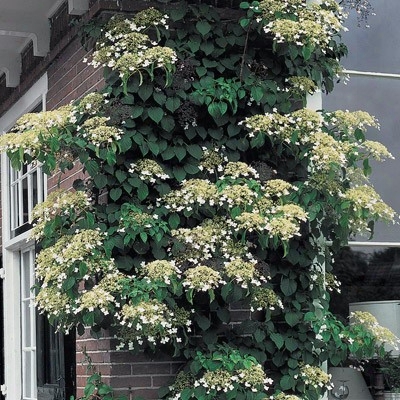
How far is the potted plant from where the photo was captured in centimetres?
562

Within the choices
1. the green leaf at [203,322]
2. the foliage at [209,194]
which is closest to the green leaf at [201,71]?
the foliage at [209,194]

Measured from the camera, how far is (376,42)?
6.06 meters

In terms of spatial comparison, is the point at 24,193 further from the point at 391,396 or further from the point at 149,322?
the point at 391,396

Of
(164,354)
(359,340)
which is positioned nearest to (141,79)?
(164,354)

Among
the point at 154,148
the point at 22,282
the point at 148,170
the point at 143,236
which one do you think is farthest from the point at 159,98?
the point at 22,282

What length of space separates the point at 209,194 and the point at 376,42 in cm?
162

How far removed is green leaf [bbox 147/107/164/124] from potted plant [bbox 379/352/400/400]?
73.1 inches

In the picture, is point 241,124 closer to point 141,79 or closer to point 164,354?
point 141,79

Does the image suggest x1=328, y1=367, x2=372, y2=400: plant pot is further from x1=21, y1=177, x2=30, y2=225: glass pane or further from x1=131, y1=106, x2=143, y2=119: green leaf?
x1=21, y1=177, x2=30, y2=225: glass pane

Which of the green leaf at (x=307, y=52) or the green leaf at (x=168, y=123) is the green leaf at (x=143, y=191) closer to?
the green leaf at (x=168, y=123)

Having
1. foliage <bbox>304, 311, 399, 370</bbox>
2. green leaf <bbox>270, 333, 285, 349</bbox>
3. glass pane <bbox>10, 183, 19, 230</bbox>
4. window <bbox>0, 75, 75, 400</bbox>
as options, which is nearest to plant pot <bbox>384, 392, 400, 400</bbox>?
foliage <bbox>304, 311, 399, 370</bbox>

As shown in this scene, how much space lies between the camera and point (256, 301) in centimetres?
526

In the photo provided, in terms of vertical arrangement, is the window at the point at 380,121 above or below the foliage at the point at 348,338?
above

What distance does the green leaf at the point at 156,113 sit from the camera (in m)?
5.35
